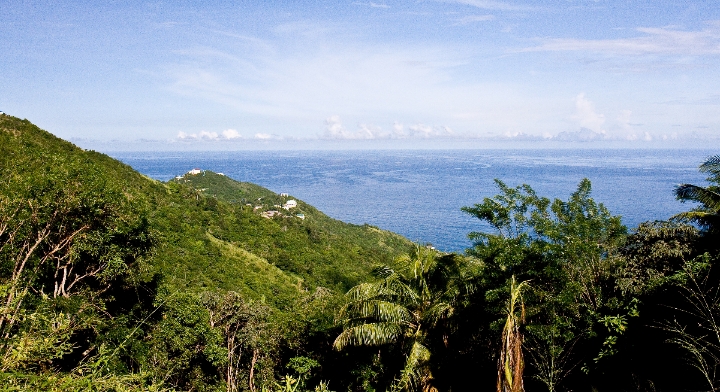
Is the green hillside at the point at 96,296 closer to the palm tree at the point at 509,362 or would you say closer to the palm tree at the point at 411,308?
the palm tree at the point at 411,308

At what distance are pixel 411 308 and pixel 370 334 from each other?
1520 mm

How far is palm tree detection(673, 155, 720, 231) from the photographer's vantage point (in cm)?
1039

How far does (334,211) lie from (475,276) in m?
93.1

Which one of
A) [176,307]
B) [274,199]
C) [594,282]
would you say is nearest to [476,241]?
[594,282]

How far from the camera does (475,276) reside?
883 cm

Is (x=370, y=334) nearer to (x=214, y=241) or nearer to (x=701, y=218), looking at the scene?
(x=701, y=218)

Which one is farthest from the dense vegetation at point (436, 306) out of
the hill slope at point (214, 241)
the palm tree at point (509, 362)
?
the hill slope at point (214, 241)

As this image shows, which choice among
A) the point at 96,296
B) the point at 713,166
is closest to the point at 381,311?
the point at 96,296

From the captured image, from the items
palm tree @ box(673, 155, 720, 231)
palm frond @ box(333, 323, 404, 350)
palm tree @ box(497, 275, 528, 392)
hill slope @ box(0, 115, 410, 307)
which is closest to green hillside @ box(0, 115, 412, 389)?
hill slope @ box(0, 115, 410, 307)

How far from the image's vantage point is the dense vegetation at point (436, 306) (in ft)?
25.0

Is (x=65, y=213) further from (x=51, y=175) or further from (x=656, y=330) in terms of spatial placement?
(x=656, y=330)

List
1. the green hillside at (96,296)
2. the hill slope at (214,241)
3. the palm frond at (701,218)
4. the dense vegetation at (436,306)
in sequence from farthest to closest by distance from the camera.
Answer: the hill slope at (214,241) < the palm frond at (701,218) < the dense vegetation at (436,306) < the green hillside at (96,296)

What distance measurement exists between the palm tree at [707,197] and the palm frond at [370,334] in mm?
7463

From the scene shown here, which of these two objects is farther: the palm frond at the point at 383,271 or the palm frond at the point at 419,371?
the palm frond at the point at 383,271
